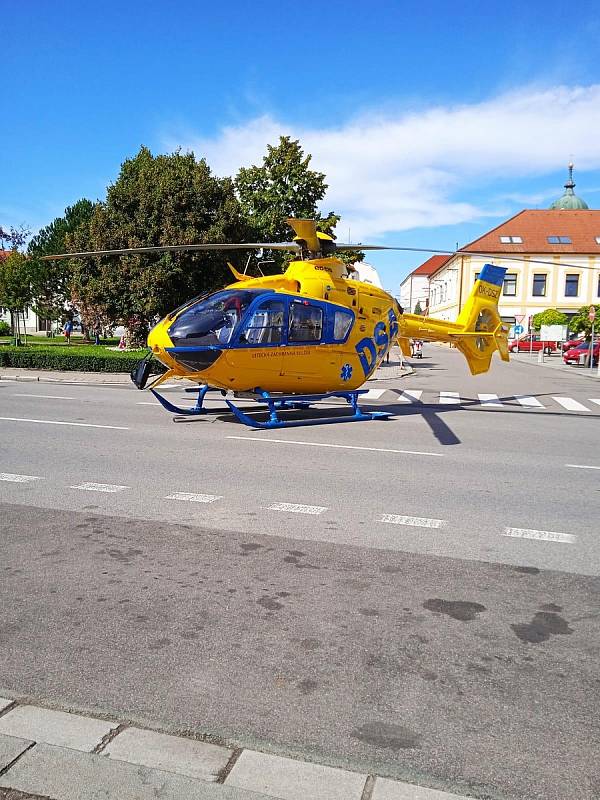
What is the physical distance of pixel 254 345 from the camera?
37.4ft

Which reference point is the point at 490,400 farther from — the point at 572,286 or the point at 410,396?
the point at 572,286

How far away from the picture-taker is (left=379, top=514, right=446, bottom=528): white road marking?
604 centimetres

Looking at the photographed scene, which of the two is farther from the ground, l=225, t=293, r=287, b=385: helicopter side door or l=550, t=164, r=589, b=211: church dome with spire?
l=550, t=164, r=589, b=211: church dome with spire

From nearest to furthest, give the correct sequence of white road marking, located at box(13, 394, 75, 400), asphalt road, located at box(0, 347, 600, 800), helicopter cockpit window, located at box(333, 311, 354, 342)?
asphalt road, located at box(0, 347, 600, 800) < helicopter cockpit window, located at box(333, 311, 354, 342) < white road marking, located at box(13, 394, 75, 400)

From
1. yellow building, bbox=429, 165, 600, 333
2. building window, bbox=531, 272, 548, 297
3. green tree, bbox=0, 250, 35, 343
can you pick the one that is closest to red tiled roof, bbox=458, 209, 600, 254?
yellow building, bbox=429, 165, 600, 333

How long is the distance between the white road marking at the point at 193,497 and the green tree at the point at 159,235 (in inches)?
721

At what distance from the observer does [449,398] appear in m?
17.8

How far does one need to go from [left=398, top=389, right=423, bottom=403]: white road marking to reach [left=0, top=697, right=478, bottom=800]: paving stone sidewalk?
14414 millimetres

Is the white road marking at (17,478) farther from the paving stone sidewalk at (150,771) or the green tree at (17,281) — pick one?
the green tree at (17,281)

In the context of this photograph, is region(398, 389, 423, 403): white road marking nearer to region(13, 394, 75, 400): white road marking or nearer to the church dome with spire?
region(13, 394, 75, 400): white road marking

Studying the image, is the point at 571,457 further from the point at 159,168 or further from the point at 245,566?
the point at 159,168

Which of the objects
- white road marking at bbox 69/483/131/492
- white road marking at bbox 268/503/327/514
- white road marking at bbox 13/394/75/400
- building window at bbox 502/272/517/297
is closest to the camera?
white road marking at bbox 268/503/327/514

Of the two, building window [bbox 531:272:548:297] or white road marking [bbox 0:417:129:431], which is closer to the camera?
white road marking [bbox 0:417:129:431]

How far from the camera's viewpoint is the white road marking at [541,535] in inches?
225
